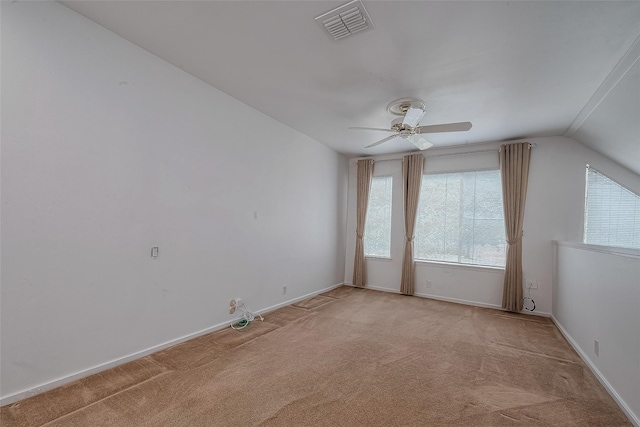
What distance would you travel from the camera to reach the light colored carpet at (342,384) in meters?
1.82

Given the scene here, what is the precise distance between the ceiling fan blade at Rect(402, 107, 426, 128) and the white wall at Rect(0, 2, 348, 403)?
6.25 ft

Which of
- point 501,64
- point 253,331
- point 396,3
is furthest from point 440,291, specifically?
point 396,3

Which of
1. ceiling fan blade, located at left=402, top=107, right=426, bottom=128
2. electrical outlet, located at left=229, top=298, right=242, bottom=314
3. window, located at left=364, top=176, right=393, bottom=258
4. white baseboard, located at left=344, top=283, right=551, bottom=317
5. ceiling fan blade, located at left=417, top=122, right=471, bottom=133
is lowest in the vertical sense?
white baseboard, located at left=344, top=283, right=551, bottom=317

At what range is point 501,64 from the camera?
8.05 feet

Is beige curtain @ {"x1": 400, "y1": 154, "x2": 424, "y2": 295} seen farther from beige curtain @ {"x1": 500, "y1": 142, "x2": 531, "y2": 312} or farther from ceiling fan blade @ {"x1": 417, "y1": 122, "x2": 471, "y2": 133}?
ceiling fan blade @ {"x1": 417, "y1": 122, "x2": 471, "y2": 133}

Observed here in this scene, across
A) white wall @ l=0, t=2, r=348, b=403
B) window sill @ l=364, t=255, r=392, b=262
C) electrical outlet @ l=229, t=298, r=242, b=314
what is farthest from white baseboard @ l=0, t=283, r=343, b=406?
window sill @ l=364, t=255, r=392, b=262

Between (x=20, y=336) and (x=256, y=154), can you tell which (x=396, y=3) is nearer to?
(x=256, y=154)

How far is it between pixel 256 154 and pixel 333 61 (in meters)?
1.66

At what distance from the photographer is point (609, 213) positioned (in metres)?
3.83

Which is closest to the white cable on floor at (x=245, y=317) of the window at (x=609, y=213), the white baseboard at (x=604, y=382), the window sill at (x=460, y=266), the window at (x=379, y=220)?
the window at (x=379, y=220)

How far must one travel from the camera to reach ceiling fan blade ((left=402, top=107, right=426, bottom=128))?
2.90 metres

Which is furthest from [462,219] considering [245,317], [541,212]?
[245,317]

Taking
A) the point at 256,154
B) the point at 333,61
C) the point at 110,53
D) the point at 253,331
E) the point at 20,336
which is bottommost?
the point at 253,331

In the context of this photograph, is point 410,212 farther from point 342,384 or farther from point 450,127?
point 342,384
